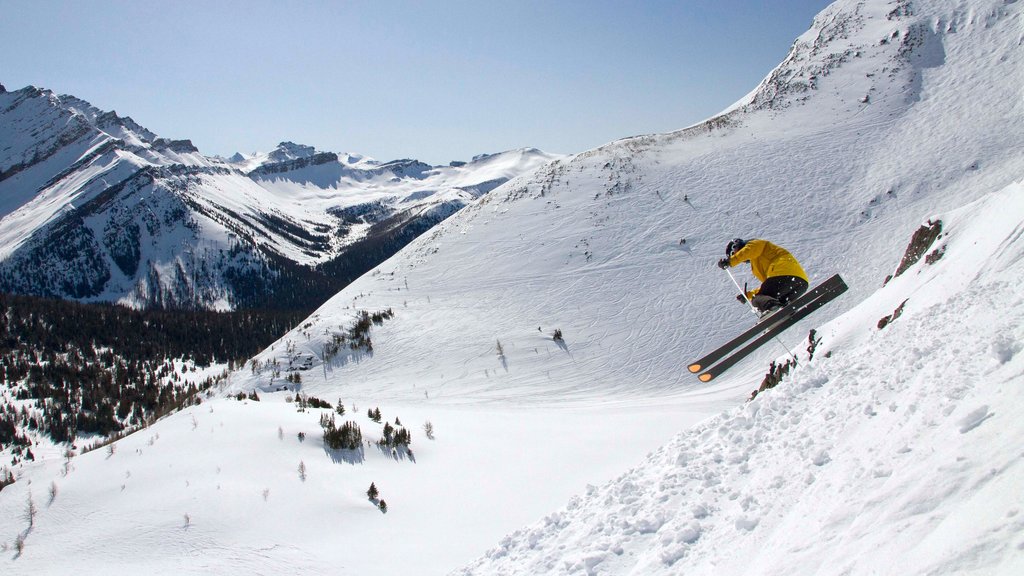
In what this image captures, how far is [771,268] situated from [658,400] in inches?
391

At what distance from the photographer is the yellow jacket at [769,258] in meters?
10.2

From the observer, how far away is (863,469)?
14.6 ft

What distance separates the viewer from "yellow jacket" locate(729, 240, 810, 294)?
1018 cm

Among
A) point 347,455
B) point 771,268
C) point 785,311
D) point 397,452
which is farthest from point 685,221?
point 347,455

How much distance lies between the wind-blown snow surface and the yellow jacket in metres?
1.69

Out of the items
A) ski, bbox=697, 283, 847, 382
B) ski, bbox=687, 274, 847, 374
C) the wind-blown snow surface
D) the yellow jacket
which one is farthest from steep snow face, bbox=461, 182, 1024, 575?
the yellow jacket

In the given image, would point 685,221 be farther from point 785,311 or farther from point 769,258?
point 769,258

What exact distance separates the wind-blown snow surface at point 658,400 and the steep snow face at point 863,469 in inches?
1.2

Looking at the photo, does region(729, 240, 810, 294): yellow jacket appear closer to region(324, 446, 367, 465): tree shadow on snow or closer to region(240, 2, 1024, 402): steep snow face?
region(324, 446, 367, 465): tree shadow on snow

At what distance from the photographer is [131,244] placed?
6550 inches

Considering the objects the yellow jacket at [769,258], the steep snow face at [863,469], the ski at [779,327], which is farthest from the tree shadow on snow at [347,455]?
the yellow jacket at [769,258]

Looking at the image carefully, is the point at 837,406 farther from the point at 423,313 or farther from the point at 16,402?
the point at 16,402

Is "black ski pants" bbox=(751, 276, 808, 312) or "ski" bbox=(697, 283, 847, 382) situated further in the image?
"black ski pants" bbox=(751, 276, 808, 312)

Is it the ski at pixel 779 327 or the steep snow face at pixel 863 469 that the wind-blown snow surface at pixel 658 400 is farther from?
the ski at pixel 779 327
